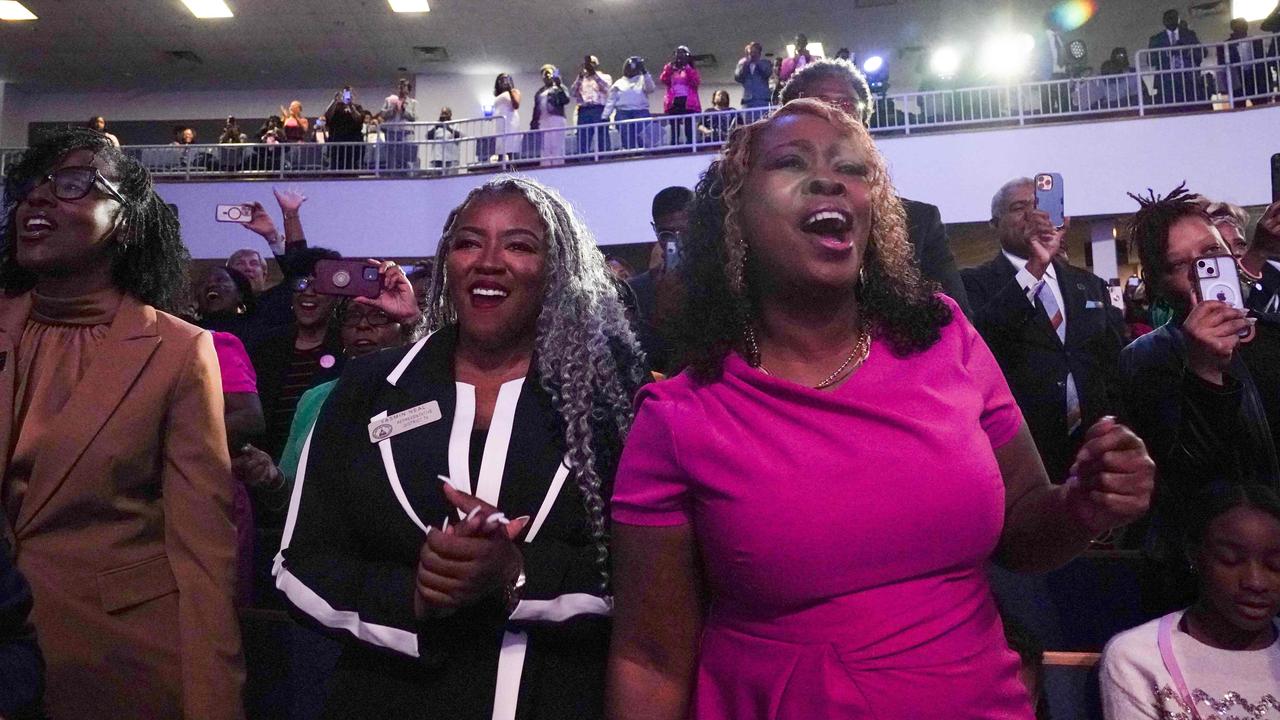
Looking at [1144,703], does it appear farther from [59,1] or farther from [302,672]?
[59,1]

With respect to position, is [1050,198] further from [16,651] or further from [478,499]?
[16,651]

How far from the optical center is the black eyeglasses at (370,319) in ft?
10.3

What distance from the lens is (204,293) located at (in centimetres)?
438

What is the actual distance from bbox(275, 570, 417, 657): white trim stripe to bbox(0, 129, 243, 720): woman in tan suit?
0.37m

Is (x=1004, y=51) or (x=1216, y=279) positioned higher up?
(x=1004, y=51)

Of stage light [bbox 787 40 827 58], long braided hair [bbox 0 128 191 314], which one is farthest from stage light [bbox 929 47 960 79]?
long braided hair [bbox 0 128 191 314]

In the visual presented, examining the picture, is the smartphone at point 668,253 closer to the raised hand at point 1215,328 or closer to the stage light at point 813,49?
the raised hand at point 1215,328

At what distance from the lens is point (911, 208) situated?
254 cm

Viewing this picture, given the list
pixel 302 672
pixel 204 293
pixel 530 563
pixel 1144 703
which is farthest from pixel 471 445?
pixel 204 293

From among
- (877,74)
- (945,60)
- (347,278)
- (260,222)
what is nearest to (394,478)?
(347,278)

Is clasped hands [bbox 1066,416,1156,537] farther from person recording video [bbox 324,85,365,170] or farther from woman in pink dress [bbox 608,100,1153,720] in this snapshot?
person recording video [bbox 324,85,365,170]

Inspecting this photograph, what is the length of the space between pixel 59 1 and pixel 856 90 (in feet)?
50.6

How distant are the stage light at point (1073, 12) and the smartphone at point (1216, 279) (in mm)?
13075

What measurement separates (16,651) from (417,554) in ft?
1.90
